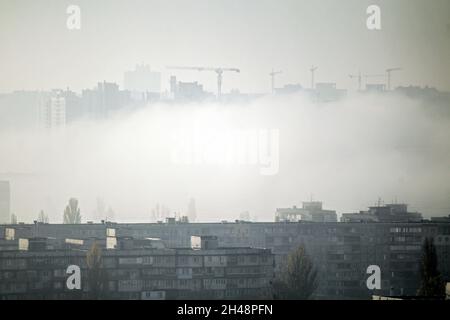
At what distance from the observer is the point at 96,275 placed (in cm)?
6562

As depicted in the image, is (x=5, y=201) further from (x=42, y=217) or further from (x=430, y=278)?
(x=430, y=278)

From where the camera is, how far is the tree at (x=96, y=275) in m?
65.0

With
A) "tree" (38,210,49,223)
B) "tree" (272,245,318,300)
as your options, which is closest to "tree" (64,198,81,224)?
"tree" (38,210,49,223)

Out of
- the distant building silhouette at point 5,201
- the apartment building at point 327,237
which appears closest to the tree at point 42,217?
the distant building silhouette at point 5,201

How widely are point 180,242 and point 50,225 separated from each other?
778 centimetres

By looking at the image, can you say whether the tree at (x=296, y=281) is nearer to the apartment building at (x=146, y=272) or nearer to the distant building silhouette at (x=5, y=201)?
the apartment building at (x=146, y=272)

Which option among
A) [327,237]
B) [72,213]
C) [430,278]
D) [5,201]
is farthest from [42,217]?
[430,278]

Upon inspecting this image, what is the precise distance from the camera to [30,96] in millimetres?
97562

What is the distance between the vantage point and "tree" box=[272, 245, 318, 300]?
2724 inches

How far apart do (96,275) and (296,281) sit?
10745 mm

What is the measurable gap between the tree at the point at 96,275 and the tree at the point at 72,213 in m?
33.3
